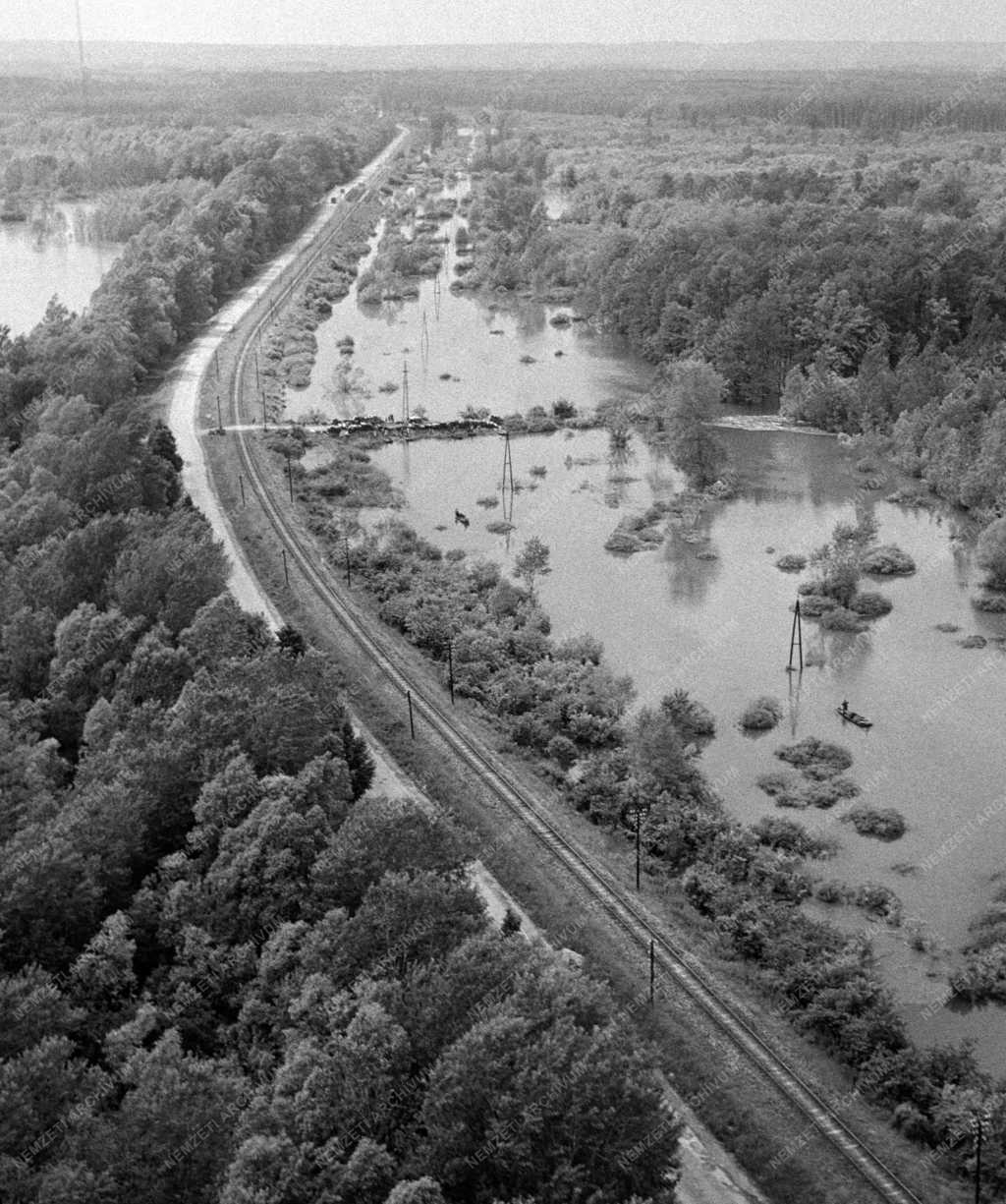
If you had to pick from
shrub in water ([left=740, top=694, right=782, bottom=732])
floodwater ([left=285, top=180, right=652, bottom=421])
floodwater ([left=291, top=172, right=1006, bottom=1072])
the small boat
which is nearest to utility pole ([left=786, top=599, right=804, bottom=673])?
floodwater ([left=291, top=172, right=1006, bottom=1072])

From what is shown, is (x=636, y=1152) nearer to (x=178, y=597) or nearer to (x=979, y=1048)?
(x=979, y=1048)

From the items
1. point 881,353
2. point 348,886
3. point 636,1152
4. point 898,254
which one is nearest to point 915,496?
point 881,353

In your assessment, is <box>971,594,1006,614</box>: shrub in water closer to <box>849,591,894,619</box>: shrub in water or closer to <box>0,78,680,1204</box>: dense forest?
<box>849,591,894,619</box>: shrub in water

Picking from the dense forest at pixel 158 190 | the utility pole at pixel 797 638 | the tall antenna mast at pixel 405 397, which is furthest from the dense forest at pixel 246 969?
the tall antenna mast at pixel 405 397

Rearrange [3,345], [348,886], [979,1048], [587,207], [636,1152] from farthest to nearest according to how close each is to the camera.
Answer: [587,207]
[3,345]
[979,1048]
[348,886]
[636,1152]

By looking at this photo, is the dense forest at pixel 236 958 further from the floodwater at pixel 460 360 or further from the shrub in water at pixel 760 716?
the floodwater at pixel 460 360

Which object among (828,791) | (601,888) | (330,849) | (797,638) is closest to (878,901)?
(828,791)

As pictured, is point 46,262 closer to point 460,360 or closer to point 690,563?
point 460,360
